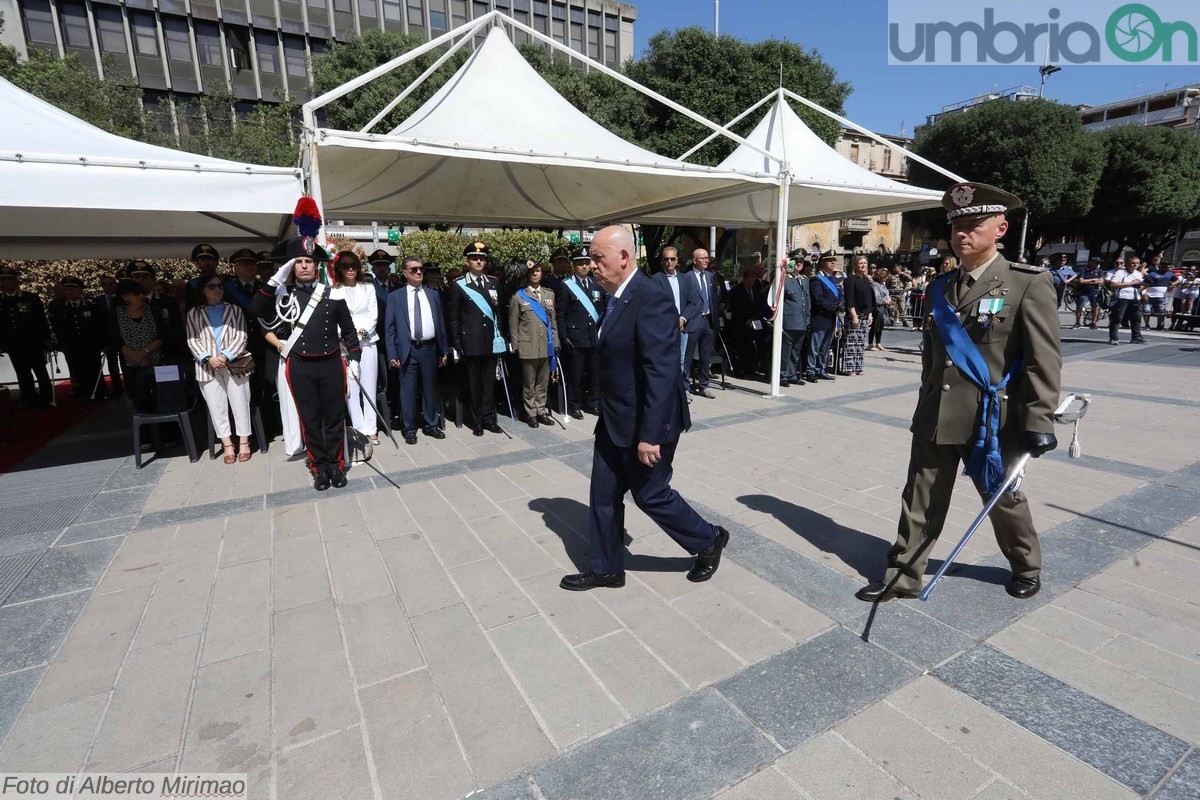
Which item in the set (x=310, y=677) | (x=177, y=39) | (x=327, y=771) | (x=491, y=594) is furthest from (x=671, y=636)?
(x=177, y=39)

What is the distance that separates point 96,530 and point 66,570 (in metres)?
0.66

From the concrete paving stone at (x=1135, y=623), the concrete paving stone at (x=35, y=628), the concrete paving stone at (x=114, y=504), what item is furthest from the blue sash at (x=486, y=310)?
the concrete paving stone at (x=1135, y=623)

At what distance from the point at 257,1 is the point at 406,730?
48.3 metres

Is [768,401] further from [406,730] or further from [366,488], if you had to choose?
[406,730]

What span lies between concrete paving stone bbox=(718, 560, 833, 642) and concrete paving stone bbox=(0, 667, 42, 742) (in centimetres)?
306

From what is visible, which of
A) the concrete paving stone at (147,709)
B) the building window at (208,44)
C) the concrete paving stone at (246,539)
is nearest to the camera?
the concrete paving stone at (147,709)

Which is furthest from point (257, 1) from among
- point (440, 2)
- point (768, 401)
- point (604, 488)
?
point (604, 488)

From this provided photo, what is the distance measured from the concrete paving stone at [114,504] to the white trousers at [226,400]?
854mm

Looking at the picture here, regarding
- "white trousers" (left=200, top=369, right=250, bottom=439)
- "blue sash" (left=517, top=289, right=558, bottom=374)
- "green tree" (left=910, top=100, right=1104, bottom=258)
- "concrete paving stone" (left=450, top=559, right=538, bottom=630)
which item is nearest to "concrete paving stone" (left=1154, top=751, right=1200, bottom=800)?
"concrete paving stone" (left=450, top=559, right=538, bottom=630)

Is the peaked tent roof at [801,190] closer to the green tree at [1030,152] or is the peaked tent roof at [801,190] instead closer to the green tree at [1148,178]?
the green tree at [1030,152]

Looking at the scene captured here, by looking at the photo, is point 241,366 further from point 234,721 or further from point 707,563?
point 707,563

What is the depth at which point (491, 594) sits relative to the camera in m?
3.21

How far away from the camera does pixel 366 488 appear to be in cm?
486

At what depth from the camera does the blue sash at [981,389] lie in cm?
272
